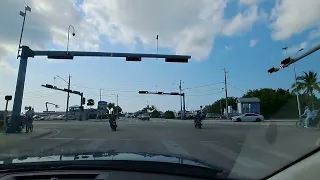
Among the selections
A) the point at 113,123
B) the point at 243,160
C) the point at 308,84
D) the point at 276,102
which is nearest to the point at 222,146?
the point at 276,102

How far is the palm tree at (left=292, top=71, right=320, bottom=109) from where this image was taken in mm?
4285

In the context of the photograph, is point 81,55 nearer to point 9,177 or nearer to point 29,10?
point 29,10

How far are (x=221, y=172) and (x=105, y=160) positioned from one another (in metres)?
1.18

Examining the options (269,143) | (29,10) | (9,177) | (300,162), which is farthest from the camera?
(29,10)

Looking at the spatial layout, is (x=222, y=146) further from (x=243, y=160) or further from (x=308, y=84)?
(x=308, y=84)

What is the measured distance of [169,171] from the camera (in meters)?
3.17

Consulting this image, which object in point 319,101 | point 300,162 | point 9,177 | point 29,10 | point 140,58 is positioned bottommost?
point 9,177

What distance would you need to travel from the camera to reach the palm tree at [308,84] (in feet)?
14.1

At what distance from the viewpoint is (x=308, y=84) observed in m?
4.82

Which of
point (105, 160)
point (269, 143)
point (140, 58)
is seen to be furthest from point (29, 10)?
point (105, 160)

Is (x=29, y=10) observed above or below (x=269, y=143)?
above

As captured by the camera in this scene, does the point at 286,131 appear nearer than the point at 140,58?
Yes

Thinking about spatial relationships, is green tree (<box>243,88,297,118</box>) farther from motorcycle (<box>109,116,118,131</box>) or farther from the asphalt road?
motorcycle (<box>109,116,118,131</box>)

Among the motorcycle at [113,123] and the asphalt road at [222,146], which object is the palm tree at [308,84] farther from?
the motorcycle at [113,123]
